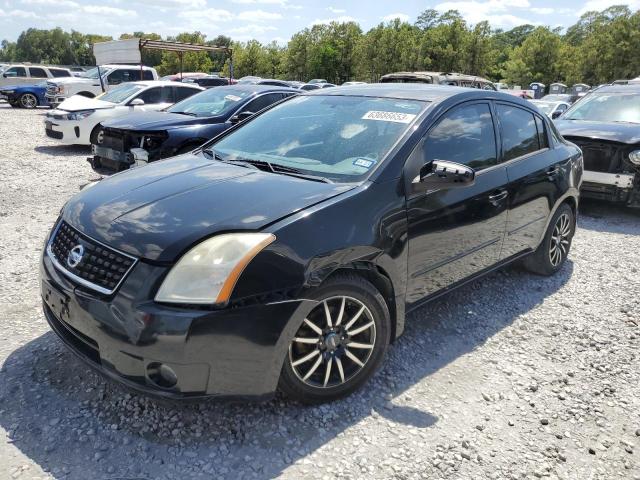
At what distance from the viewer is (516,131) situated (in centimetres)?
415

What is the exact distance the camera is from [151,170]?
3393 millimetres

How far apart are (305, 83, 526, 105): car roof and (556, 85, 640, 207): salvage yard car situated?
3412 mm

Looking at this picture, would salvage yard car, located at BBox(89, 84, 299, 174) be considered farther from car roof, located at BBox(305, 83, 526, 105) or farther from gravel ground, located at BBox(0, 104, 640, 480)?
car roof, located at BBox(305, 83, 526, 105)

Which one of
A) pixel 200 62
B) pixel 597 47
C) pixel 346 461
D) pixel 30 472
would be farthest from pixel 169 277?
pixel 200 62

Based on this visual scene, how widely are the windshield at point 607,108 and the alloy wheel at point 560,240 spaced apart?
369 cm

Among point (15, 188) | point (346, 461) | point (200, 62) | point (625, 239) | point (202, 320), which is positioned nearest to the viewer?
point (202, 320)

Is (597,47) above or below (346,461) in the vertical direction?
above

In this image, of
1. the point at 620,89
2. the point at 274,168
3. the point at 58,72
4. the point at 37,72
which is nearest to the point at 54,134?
the point at 274,168

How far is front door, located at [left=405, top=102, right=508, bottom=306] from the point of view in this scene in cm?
315

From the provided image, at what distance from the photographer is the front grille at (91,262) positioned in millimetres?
2391

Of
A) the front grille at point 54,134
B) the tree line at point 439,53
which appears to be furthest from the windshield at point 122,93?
the tree line at point 439,53

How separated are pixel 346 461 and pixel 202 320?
96 centimetres

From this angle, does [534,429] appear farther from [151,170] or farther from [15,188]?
[15,188]

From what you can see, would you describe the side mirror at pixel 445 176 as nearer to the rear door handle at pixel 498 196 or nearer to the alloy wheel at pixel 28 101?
the rear door handle at pixel 498 196
